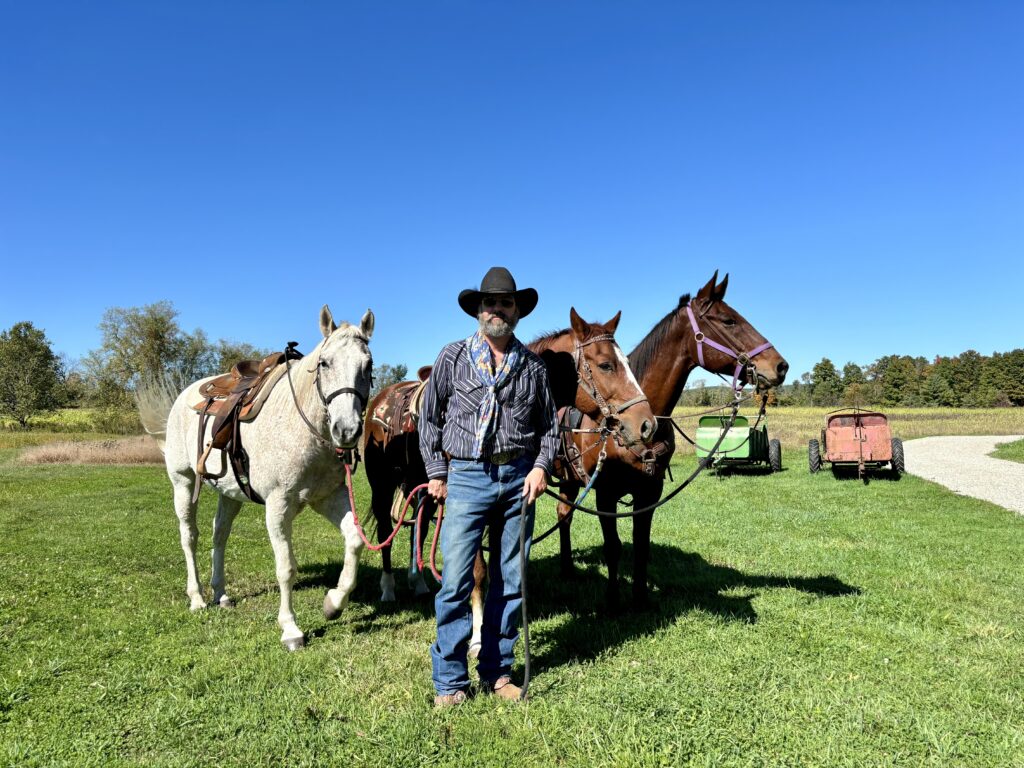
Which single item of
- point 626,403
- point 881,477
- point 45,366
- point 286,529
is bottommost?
point 881,477

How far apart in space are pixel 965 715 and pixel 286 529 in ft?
15.8

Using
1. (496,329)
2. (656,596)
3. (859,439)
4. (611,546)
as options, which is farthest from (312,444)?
(859,439)

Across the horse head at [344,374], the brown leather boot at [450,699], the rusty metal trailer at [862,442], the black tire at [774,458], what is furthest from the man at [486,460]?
the black tire at [774,458]

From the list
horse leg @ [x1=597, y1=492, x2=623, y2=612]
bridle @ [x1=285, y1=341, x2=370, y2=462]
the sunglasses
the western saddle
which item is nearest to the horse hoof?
the western saddle

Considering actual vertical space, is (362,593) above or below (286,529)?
below

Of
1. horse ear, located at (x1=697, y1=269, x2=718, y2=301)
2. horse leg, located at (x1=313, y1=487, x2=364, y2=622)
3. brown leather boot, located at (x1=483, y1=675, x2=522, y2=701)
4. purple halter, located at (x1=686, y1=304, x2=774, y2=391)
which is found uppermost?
horse ear, located at (x1=697, y1=269, x2=718, y2=301)

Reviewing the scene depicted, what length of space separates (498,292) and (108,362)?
4616cm

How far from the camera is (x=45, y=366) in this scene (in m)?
46.2

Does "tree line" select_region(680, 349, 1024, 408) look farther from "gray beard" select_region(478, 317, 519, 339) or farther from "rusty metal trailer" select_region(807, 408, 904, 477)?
"gray beard" select_region(478, 317, 519, 339)

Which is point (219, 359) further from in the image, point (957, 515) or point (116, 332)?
point (957, 515)

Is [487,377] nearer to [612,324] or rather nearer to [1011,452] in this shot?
[612,324]

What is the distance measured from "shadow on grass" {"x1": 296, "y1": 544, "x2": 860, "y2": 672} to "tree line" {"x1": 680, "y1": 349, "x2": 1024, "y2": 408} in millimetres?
74080

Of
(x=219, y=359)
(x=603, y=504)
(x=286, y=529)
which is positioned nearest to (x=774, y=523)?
(x=603, y=504)

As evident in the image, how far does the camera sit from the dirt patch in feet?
74.4
